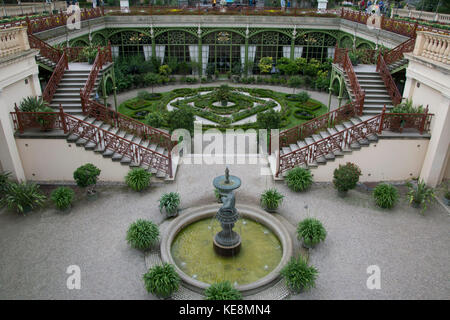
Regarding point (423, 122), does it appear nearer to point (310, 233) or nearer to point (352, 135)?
point (352, 135)

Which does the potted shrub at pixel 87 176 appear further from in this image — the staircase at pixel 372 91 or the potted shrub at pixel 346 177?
the staircase at pixel 372 91

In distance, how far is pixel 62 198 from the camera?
1139 centimetres

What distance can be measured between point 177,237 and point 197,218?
0.97 metres

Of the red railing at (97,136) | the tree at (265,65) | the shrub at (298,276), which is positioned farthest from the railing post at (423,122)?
the tree at (265,65)

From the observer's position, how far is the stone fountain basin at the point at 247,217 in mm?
8414

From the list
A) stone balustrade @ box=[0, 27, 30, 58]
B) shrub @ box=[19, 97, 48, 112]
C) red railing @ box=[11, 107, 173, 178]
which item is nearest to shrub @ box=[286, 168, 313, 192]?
red railing @ box=[11, 107, 173, 178]

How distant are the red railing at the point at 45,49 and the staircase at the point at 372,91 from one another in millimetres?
13307

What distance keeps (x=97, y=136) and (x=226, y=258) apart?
725cm

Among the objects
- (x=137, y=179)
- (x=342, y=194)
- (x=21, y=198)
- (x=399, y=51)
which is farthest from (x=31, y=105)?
(x=399, y=51)

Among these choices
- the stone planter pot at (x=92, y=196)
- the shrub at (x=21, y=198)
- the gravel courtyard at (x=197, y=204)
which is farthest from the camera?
the stone planter pot at (x=92, y=196)

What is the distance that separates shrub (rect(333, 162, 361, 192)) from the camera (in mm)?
11977
